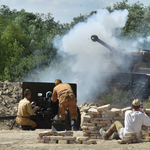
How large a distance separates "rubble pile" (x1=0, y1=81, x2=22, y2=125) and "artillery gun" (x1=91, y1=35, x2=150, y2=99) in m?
5.03

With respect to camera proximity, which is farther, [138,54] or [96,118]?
[138,54]

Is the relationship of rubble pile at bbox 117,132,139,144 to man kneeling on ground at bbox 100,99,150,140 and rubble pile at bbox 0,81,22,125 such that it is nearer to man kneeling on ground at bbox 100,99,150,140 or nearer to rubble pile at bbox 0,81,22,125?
man kneeling on ground at bbox 100,99,150,140

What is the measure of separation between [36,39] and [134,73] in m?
15.5

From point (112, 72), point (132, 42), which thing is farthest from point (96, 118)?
point (132, 42)

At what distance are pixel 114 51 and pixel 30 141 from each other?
12203 mm

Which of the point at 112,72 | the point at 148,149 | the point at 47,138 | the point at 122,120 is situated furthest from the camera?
the point at 112,72

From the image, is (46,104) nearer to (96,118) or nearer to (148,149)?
(96,118)

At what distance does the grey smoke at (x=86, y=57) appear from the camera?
710 inches

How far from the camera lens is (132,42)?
1109 inches

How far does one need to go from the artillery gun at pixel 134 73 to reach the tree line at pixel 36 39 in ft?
18.6

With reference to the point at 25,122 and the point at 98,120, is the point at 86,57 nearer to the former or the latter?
the point at 25,122

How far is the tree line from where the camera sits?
21.9 metres

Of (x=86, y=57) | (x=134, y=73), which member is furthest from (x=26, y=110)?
(x=86, y=57)

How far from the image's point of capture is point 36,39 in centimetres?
3123
